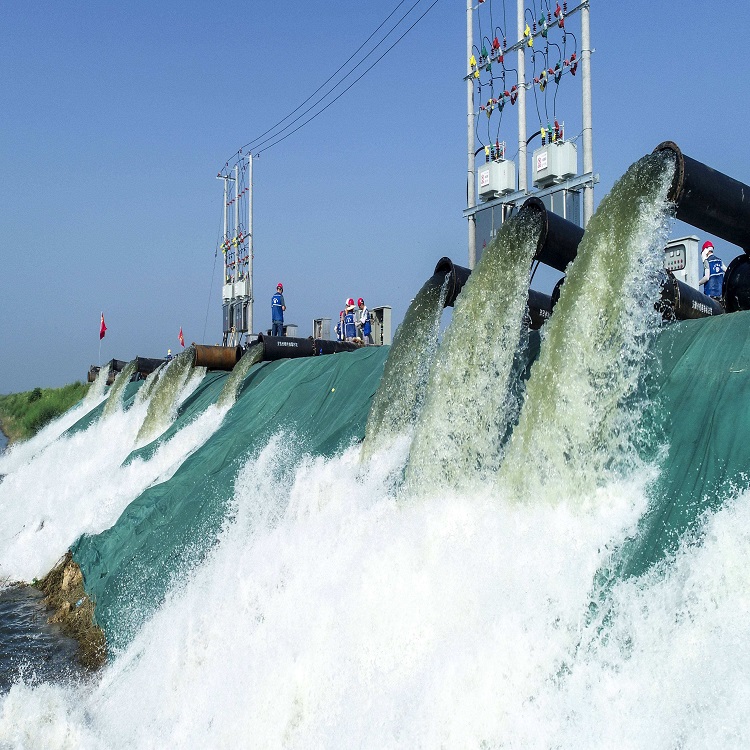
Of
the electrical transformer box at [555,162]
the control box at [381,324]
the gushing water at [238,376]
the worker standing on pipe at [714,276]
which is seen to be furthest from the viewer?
the control box at [381,324]

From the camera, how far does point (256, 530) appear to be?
7672 mm

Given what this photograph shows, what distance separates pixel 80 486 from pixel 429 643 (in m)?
10.3

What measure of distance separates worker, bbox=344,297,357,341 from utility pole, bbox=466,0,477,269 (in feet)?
15.8

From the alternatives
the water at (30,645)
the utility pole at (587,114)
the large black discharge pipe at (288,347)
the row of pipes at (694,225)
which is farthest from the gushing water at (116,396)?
the row of pipes at (694,225)

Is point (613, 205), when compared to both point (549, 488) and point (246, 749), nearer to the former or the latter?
point (549, 488)

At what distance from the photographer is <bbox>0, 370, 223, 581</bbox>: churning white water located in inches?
428

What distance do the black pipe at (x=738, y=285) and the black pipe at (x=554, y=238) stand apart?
1.26 metres

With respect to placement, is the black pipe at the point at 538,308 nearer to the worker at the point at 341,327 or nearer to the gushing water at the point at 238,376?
the gushing water at the point at 238,376

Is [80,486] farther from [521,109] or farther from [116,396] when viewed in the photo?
[521,109]

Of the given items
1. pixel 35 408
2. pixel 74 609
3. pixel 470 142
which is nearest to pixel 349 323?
pixel 470 142

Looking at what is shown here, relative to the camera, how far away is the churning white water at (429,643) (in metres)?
3.53

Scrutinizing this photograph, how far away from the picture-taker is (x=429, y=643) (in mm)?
4543

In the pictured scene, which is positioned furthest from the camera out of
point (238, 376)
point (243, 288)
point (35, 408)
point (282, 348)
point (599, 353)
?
point (35, 408)

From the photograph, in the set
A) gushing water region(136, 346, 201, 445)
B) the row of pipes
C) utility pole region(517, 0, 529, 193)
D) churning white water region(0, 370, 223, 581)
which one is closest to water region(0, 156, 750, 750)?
the row of pipes
